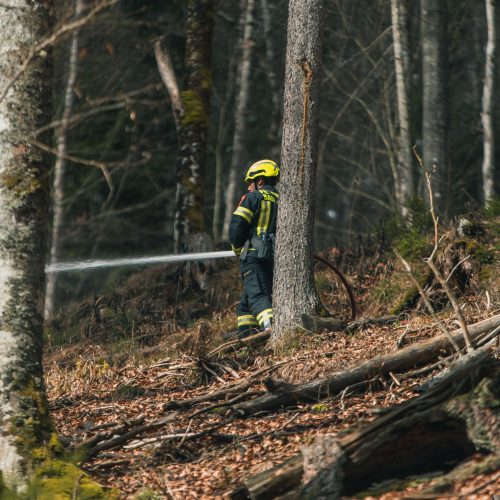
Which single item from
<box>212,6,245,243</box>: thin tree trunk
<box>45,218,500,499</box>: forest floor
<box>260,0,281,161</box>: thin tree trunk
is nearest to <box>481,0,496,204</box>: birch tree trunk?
<box>260,0,281,161</box>: thin tree trunk

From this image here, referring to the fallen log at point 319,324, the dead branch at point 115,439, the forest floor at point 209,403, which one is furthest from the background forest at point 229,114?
the dead branch at point 115,439

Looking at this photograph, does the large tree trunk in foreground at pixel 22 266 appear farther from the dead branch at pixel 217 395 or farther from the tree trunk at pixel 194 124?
the tree trunk at pixel 194 124

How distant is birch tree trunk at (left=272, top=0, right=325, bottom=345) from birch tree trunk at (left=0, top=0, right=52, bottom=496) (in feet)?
11.9

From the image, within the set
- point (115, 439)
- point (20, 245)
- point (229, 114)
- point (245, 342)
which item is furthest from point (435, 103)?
point (229, 114)

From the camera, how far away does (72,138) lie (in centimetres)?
2111

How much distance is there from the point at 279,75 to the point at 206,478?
73.6 feet

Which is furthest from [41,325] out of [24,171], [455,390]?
[455,390]

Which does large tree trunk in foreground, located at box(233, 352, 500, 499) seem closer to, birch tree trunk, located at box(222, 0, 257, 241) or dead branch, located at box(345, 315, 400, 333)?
dead branch, located at box(345, 315, 400, 333)

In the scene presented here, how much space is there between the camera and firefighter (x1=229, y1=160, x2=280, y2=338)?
10.0 meters

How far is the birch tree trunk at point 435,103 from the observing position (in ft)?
46.0

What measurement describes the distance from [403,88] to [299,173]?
26.0 feet

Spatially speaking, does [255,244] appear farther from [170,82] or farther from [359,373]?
[170,82]

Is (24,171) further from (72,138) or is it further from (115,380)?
(72,138)

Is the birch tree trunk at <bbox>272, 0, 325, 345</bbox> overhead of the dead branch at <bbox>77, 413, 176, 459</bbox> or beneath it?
overhead
